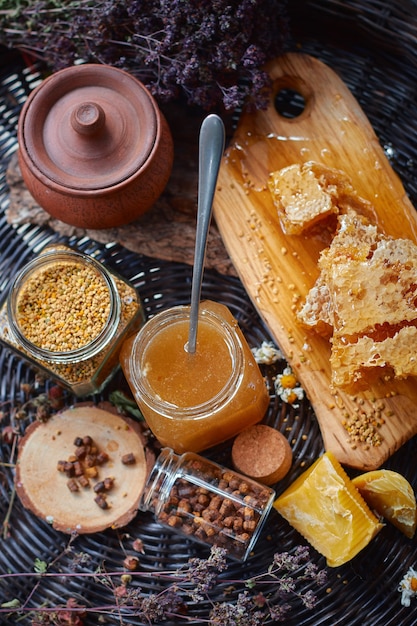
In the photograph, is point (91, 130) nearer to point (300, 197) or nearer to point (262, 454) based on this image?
point (300, 197)

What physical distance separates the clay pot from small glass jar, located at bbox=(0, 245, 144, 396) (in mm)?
185

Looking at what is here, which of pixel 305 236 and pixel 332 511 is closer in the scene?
pixel 332 511

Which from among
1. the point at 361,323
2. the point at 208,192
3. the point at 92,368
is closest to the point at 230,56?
the point at 208,192

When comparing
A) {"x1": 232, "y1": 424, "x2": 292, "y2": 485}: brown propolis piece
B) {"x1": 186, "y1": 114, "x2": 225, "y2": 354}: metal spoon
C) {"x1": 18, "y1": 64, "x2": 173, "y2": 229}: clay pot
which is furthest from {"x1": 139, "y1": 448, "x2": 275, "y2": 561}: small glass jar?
{"x1": 18, "y1": 64, "x2": 173, "y2": 229}: clay pot

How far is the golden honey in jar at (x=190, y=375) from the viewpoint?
2264mm

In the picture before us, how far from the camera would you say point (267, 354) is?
2518 millimetres

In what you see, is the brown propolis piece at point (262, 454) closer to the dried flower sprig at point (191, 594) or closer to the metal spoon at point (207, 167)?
the dried flower sprig at point (191, 594)

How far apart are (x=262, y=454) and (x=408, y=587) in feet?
1.98

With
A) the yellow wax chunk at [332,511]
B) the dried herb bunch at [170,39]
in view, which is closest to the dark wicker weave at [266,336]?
the yellow wax chunk at [332,511]

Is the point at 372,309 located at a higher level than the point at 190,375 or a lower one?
higher

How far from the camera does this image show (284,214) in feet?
8.18

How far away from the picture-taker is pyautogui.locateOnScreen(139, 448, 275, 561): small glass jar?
230cm

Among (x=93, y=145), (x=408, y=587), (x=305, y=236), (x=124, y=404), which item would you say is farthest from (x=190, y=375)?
(x=408, y=587)

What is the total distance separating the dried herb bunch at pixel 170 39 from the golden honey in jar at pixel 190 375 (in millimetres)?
704
